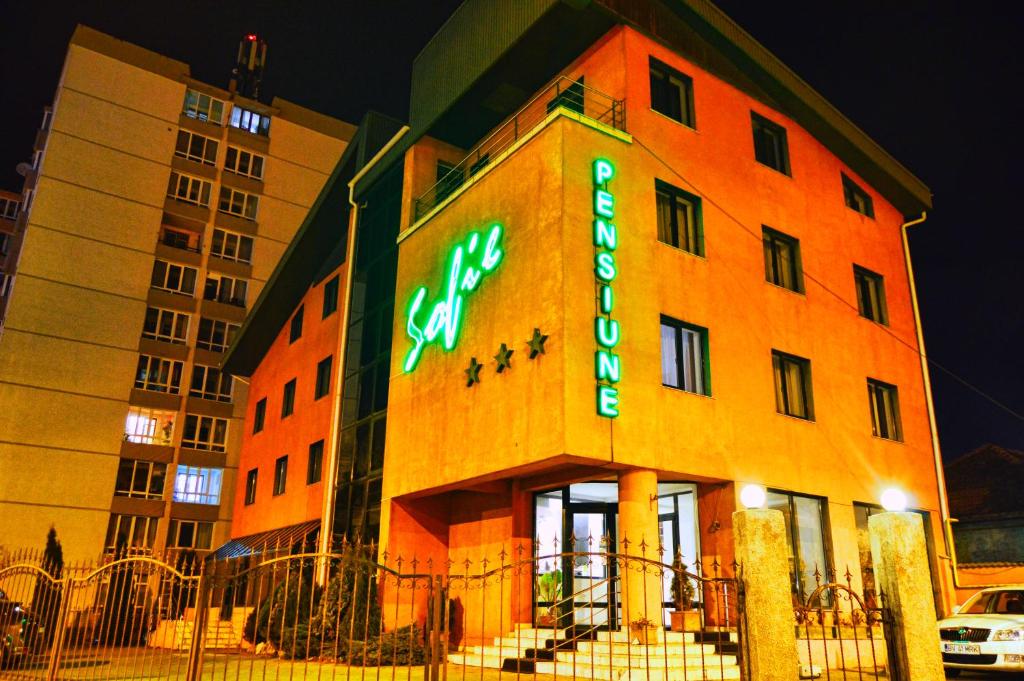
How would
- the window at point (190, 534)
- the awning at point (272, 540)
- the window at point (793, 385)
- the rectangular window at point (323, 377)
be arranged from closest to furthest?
the window at point (793, 385) < the awning at point (272, 540) < the rectangular window at point (323, 377) < the window at point (190, 534)

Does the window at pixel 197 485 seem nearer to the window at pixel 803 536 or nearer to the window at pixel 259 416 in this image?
the window at pixel 259 416

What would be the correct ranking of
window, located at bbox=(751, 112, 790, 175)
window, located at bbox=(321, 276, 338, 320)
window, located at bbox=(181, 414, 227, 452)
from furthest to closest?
window, located at bbox=(181, 414, 227, 452) → window, located at bbox=(321, 276, 338, 320) → window, located at bbox=(751, 112, 790, 175)

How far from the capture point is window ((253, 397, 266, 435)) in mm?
34156

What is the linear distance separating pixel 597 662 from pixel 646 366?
222 inches

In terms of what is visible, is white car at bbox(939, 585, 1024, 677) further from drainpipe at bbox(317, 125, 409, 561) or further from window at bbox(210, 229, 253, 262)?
window at bbox(210, 229, 253, 262)

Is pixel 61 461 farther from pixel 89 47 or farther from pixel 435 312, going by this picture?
pixel 435 312

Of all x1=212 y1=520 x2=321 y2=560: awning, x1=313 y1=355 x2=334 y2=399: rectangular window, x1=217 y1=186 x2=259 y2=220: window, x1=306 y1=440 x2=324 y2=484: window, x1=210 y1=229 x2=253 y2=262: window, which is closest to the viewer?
x1=212 y1=520 x2=321 y2=560: awning

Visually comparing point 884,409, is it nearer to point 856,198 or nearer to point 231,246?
point 856,198

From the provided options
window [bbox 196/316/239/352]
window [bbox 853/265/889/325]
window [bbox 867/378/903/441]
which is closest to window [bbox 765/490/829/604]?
window [bbox 867/378/903/441]

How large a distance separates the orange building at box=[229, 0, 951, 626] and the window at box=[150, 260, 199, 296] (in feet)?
78.7

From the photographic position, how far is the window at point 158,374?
41.4 m

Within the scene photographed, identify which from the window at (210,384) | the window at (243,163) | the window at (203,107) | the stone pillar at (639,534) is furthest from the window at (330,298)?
the window at (203,107)

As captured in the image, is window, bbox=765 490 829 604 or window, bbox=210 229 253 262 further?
window, bbox=210 229 253 262

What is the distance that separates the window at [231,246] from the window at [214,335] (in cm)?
412
